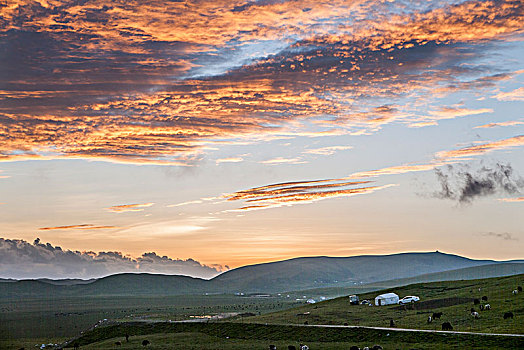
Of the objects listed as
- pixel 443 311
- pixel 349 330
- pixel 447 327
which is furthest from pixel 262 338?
pixel 443 311

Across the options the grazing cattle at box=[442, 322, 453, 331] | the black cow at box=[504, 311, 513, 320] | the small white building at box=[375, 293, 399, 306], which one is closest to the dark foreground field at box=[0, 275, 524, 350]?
the black cow at box=[504, 311, 513, 320]

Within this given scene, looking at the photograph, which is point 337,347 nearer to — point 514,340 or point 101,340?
point 514,340

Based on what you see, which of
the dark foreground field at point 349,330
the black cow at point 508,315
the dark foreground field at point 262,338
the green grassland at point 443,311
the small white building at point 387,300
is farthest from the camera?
the small white building at point 387,300

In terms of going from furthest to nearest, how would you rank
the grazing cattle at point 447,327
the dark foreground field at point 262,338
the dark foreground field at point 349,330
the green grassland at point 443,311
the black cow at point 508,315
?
the green grassland at point 443,311 < the black cow at point 508,315 < the grazing cattle at point 447,327 < the dark foreground field at point 349,330 < the dark foreground field at point 262,338

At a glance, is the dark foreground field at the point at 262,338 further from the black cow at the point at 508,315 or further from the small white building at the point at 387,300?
the small white building at the point at 387,300

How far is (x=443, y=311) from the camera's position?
91.2m

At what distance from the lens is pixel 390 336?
7225cm

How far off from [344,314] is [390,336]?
35.6 metres

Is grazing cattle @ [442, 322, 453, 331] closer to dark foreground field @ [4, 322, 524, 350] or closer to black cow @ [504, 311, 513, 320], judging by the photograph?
dark foreground field @ [4, 322, 524, 350]

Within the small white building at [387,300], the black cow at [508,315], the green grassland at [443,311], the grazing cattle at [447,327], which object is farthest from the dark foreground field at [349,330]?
the small white building at [387,300]

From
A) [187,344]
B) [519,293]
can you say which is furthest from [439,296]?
[187,344]

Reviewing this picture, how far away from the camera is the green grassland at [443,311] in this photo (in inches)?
2936

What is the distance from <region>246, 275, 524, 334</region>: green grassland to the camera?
74581 mm

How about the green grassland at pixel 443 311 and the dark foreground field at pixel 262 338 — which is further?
the green grassland at pixel 443 311
